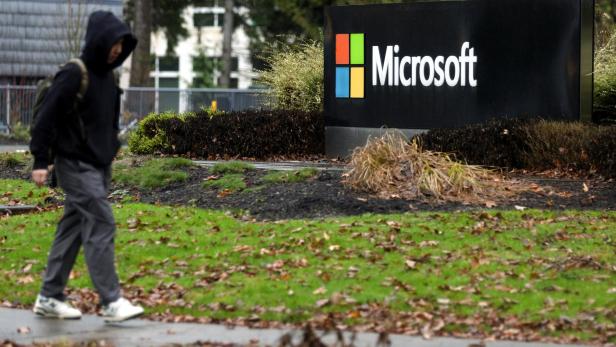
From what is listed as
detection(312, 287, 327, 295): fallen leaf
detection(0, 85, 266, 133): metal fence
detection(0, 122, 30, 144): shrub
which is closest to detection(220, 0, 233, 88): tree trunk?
detection(0, 85, 266, 133): metal fence

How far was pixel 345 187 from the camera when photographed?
13.3 metres

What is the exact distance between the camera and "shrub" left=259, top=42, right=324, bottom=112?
68.6 feet

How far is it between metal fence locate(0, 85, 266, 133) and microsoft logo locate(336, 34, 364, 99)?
18127 millimetres

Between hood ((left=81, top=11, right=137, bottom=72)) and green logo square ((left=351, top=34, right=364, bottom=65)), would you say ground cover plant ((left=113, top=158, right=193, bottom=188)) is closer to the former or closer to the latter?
green logo square ((left=351, top=34, right=364, bottom=65))

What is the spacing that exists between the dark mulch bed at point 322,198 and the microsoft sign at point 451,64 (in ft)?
7.28

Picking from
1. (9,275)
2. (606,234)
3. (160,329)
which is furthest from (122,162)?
(160,329)

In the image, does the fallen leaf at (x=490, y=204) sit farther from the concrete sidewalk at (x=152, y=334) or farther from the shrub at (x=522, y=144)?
the concrete sidewalk at (x=152, y=334)

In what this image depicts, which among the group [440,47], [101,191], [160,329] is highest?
[440,47]

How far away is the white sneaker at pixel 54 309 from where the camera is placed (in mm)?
8422

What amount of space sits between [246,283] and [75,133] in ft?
6.32

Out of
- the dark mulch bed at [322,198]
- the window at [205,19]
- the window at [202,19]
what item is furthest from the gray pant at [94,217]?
the window at [202,19]

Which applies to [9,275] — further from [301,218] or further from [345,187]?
[345,187]

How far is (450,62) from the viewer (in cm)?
1767

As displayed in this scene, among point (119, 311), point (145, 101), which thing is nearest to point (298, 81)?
point (119, 311)
